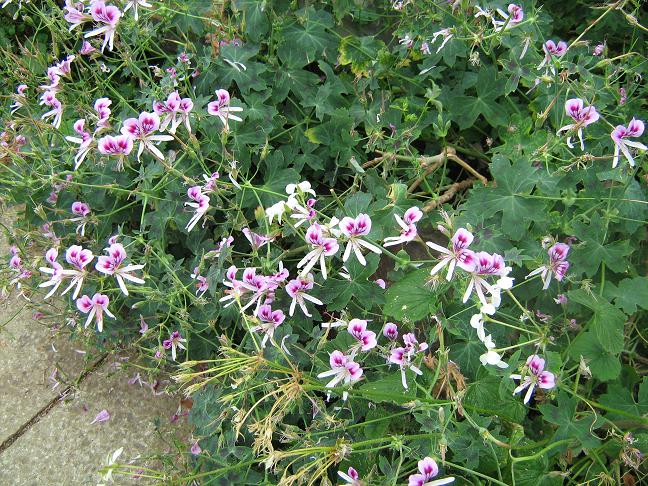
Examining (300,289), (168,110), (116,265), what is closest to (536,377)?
(300,289)

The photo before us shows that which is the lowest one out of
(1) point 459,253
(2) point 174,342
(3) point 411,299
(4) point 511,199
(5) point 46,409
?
(5) point 46,409

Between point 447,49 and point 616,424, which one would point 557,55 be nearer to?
point 447,49

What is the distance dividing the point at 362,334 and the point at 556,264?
2.12 feet

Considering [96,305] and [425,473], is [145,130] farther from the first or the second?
[425,473]

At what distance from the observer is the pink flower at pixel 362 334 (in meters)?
2.07

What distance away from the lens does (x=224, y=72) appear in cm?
288

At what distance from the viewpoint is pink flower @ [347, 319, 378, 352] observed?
2.07 m

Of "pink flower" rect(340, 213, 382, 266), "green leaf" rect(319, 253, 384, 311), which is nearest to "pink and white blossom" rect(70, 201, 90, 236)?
"green leaf" rect(319, 253, 384, 311)

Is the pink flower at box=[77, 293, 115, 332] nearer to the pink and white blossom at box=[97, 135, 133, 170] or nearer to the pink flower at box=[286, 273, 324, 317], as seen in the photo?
the pink and white blossom at box=[97, 135, 133, 170]

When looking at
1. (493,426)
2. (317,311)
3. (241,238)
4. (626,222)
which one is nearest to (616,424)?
(493,426)

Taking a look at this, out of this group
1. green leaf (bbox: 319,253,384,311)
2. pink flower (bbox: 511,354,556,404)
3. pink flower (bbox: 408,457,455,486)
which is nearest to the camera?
pink flower (bbox: 408,457,455,486)

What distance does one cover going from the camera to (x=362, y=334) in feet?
6.84

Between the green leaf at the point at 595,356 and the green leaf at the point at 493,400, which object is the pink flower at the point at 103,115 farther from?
the green leaf at the point at 595,356

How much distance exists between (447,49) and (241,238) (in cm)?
114
